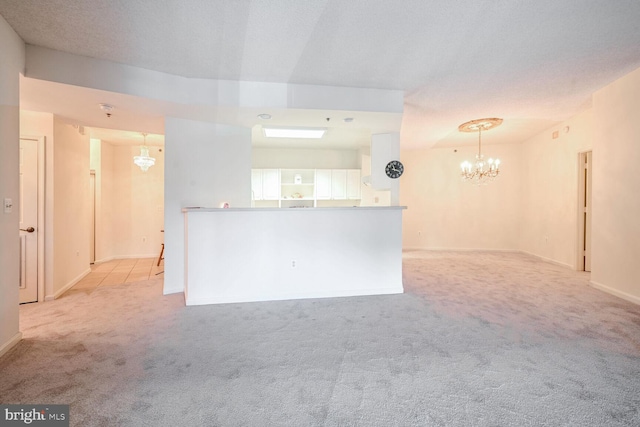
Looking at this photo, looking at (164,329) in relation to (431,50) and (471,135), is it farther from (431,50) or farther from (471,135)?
(471,135)

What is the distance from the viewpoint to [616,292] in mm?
3803

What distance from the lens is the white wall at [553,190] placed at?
215 inches

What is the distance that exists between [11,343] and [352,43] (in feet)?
12.5

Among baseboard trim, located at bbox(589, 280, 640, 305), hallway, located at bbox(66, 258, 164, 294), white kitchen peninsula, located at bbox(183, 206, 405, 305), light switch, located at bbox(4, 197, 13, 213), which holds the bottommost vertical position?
hallway, located at bbox(66, 258, 164, 294)

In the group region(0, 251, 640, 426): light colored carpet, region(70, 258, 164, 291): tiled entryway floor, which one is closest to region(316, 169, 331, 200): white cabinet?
region(70, 258, 164, 291): tiled entryway floor

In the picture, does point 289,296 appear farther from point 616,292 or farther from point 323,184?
point 616,292

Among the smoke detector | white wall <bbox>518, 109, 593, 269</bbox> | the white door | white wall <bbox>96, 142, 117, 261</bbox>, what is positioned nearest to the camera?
the smoke detector

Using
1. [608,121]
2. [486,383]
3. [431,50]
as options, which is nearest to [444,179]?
[608,121]

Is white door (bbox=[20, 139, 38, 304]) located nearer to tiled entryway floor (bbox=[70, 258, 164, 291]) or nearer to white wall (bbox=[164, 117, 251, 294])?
tiled entryway floor (bbox=[70, 258, 164, 291])

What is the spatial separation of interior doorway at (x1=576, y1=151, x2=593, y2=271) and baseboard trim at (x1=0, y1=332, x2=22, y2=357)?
764cm

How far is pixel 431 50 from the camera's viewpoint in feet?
9.52

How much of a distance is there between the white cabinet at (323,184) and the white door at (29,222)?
4.87 m

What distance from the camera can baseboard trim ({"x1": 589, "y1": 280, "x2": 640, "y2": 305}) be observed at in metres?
3.52

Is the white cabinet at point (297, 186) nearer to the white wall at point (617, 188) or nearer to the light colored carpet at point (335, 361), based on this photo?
the light colored carpet at point (335, 361)
